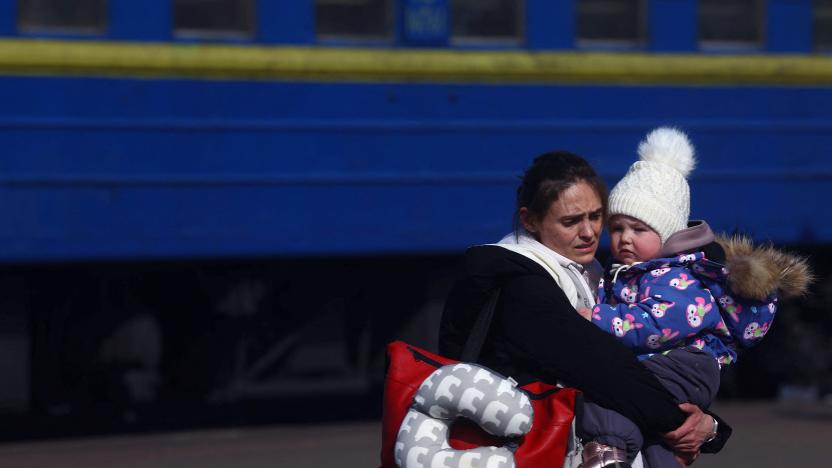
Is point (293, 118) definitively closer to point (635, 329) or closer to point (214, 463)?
point (214, 463)

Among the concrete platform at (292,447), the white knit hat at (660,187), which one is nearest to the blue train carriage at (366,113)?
the concrete platform at (292,447)

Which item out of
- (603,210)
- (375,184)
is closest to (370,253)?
(375,184)

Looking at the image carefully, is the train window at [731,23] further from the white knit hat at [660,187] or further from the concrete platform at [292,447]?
the white knit hat at [660,187]

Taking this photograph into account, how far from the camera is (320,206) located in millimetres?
8289

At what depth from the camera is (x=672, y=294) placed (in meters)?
3.62

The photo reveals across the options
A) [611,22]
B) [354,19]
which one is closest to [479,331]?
[354,19]

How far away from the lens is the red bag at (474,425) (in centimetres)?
340

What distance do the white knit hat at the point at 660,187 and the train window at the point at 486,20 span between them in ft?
15.4

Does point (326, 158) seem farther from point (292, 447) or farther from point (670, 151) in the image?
point (670, 151)

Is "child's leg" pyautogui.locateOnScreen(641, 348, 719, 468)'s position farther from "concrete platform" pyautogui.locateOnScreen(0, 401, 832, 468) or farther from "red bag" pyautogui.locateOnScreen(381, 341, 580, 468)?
"concrete platform" pyautogui.locateOnScreen(0, 401, 832, 468)

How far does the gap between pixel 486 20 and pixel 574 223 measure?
16.6 feet

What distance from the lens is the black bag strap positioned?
3.55 metres

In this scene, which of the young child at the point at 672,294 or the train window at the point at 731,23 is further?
the train window at the point at 731,23

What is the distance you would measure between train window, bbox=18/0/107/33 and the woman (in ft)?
15.3
